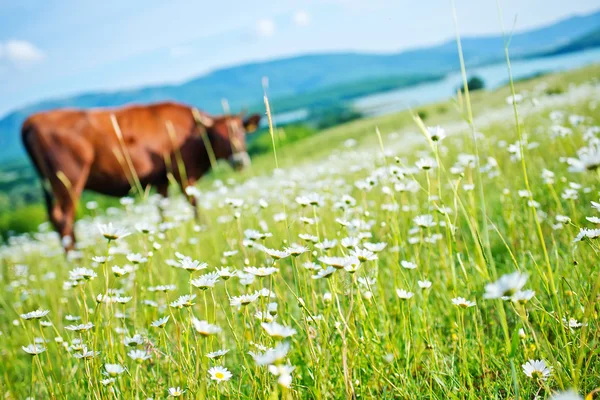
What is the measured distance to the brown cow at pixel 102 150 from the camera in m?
7.32

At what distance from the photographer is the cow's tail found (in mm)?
7438

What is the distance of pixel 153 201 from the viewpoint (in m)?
7.44

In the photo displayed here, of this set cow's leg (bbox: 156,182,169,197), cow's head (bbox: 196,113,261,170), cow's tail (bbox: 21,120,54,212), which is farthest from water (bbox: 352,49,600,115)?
cow's tail (bbox: 21,120,54,212)

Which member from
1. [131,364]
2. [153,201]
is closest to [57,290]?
[131,364]

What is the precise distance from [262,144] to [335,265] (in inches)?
2463

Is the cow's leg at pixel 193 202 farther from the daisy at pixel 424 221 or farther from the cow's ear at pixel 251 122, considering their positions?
the daisy at pixel 424 221

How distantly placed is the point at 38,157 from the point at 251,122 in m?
4.96

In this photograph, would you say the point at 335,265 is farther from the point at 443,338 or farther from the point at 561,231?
the point at 561,231

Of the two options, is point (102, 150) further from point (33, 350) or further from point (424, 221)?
point (424, 221)

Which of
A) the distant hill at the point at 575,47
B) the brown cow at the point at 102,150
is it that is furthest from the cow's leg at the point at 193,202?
the distant hill at the point at 575,47

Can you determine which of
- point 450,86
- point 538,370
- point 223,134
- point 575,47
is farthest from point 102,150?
point 575,47

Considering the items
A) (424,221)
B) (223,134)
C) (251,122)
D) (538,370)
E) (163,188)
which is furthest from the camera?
(251,122)

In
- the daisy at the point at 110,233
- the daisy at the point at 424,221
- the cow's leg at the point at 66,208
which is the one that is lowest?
the cow's leg at the point at 66,208

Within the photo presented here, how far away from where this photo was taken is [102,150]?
781 cm
